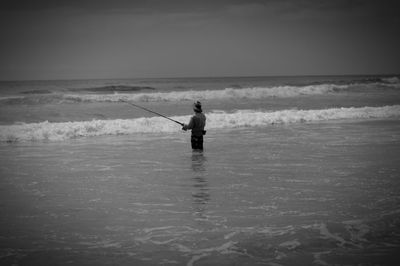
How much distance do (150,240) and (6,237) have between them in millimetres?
1607

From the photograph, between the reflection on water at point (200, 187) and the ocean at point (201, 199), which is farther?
the reflection on water at point (200, 187)

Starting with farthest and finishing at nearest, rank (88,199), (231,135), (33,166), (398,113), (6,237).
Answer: (398,113)
(231,135)
(33,166)
(88,199)
(6,237)

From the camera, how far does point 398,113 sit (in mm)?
21578

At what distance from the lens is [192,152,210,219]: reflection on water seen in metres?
6.34

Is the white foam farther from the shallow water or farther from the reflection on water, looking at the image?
the reflection on water

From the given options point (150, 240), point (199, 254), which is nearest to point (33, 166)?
point (150, 240)

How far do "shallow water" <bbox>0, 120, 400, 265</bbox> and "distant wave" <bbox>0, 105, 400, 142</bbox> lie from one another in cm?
263

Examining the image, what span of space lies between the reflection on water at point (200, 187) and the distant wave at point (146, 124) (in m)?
6.06

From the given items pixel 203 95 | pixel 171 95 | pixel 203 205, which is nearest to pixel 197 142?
pixel 203 205

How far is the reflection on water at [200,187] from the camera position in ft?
20.8

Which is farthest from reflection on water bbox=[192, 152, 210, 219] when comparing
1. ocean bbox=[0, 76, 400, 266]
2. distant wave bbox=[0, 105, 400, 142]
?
distant wave bbox=[0, 105, 400, 142]

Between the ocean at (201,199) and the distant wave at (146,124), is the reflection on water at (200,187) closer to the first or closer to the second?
the ocean at (201,199)

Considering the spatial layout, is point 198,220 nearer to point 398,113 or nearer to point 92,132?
point 92,132

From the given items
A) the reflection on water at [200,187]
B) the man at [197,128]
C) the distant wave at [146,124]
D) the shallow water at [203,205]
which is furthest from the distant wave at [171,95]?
the reflection on water at [200,187]
